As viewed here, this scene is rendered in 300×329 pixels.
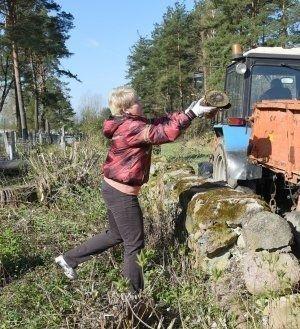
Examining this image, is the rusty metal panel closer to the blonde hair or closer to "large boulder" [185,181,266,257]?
"large boulder" [185,181,266,257]

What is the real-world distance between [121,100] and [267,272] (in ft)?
5.84

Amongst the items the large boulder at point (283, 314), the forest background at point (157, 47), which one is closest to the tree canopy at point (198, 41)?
the forest background at point (157, 47)

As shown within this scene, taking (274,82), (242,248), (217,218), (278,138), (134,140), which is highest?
(274,82)

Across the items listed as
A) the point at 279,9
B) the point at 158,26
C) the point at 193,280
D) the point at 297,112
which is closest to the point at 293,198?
the point at 297,112

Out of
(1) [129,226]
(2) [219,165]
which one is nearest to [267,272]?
(1) [129,226]

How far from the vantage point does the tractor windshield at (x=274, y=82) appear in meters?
7.21

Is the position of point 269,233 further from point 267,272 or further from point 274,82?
point 274,82

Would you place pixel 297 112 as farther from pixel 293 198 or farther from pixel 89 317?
pixel 89 317

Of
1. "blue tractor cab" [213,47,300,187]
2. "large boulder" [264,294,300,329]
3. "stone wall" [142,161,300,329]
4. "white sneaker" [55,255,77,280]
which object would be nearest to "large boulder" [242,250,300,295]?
"stone wall" [142,161,300,329]

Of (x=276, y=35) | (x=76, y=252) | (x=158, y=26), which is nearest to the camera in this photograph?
(x=76, y=252)

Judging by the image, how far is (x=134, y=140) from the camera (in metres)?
4.16

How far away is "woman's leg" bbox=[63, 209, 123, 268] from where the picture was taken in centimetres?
448

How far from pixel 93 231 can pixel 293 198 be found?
219cm

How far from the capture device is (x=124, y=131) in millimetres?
4191
